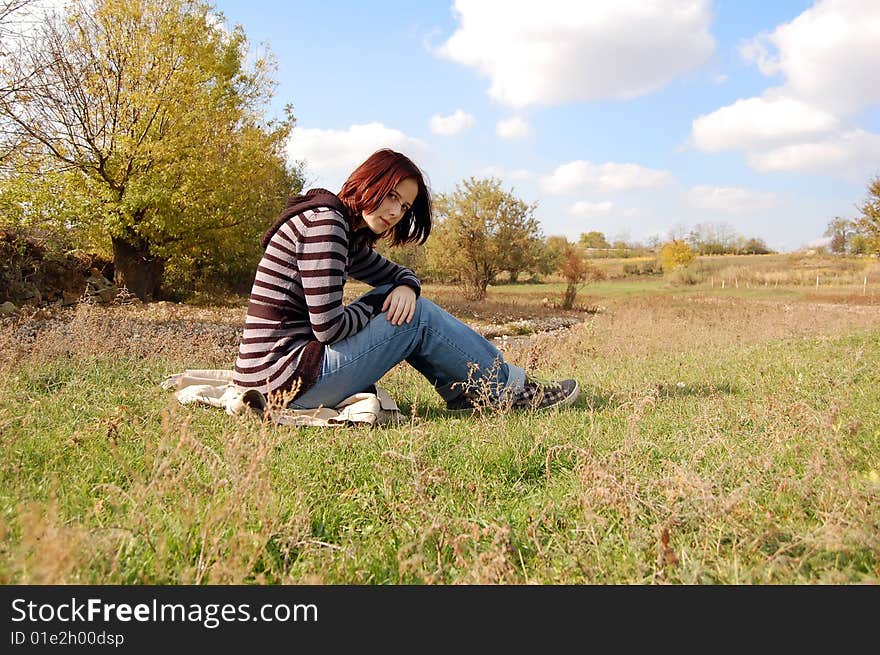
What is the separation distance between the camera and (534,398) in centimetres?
389

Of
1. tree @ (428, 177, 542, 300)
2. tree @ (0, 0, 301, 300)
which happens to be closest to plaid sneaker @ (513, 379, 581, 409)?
tree @ (0, 0, 301, 300)

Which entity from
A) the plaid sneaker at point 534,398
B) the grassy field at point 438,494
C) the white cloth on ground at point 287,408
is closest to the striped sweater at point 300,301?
the white cloth on ground at point 287,408

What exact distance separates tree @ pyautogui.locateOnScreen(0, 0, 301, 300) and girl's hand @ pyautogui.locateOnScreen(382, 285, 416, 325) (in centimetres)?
1254

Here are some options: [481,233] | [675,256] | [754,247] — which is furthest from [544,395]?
[754,247]

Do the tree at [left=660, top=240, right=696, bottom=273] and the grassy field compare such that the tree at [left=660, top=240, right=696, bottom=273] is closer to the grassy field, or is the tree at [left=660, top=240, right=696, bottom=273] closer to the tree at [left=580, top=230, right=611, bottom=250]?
the tree at [left=580, top=230, right=611, bottom=250]

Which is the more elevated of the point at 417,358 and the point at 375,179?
the point at 375,179

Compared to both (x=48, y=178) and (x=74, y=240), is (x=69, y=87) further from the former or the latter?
(x=74, y=240)

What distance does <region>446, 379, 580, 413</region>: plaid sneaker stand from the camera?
3.90m

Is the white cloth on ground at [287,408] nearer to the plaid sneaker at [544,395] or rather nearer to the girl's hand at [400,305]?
the girl's hand at [400,305]

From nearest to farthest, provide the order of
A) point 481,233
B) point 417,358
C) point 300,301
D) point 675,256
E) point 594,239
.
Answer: point 300,301
point 417,358
point 481,233
point 675,256
point 594,239

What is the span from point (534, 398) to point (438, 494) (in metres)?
1.59

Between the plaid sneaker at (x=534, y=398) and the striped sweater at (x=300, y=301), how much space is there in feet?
2.85

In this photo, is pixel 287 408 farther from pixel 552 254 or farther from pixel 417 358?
pixel 552 254
